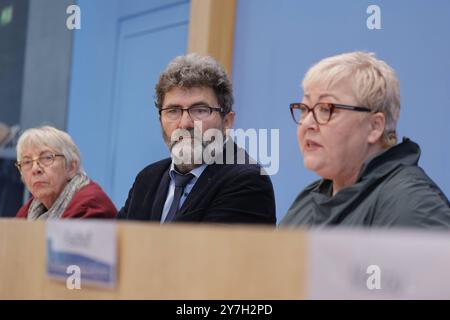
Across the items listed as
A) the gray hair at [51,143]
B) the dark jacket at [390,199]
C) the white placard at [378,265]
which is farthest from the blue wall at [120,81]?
the white placard at [378,265]

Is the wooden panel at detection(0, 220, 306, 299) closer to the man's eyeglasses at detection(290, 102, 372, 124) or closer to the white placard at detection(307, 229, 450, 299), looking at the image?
the white placard at detection(307, 229, 450, 299)

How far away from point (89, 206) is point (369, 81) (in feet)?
4.07

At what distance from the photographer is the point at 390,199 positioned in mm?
1588

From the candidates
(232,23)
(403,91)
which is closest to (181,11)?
(232,23)

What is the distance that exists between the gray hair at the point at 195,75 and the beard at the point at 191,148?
13 cm

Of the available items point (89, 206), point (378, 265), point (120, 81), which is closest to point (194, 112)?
point (89, 206)

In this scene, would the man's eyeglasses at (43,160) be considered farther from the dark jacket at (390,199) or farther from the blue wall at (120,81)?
the dark jacket at (390,199)

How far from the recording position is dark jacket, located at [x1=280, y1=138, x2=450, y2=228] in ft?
5.03

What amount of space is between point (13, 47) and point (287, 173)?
2466 mm

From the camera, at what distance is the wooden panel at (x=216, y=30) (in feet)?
10.7

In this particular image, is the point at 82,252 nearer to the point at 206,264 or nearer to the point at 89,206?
the point at 206,264

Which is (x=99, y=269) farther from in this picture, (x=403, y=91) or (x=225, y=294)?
(x=403, y=91)

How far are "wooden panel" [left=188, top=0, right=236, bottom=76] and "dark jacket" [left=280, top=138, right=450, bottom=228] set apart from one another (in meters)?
1.60
